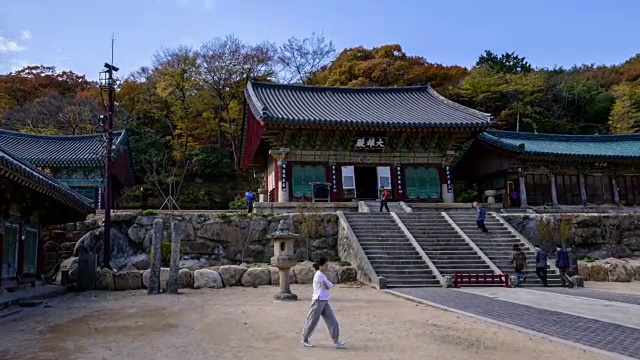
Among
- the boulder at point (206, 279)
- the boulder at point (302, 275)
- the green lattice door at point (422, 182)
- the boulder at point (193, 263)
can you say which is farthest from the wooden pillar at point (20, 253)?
the green lattice door at point (422, 182)

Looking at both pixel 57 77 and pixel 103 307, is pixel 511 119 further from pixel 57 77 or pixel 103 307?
pixel 57 77

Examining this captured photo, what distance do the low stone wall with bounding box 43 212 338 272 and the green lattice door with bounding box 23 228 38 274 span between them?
282cm

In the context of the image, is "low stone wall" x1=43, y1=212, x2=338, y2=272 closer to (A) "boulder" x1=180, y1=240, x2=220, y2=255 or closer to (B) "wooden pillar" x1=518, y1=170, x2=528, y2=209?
(A) "boulder" x1=180, y1=240, x2=220, y2=255

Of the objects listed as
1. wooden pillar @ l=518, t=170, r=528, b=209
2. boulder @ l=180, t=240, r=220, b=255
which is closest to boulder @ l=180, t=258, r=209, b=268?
boulder @ l=180, t=240, r=220, b=255

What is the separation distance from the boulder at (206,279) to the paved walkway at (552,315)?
5.98 m

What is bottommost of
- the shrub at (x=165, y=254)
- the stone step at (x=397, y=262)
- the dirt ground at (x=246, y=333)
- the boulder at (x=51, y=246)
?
the dirt ground at (x=246, y=333)

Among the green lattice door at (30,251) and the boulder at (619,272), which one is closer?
the green lattice door at (30,251)

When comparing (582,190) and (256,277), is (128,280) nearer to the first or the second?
(256,277)

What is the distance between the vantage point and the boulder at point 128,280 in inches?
599

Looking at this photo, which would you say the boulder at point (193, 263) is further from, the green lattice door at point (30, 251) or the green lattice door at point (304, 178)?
the green lattice door at point (304, 178)

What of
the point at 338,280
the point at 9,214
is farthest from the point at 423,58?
the point at 9,214

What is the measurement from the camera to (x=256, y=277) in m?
15.7

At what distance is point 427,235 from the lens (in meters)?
18.2

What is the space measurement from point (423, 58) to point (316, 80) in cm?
1565
